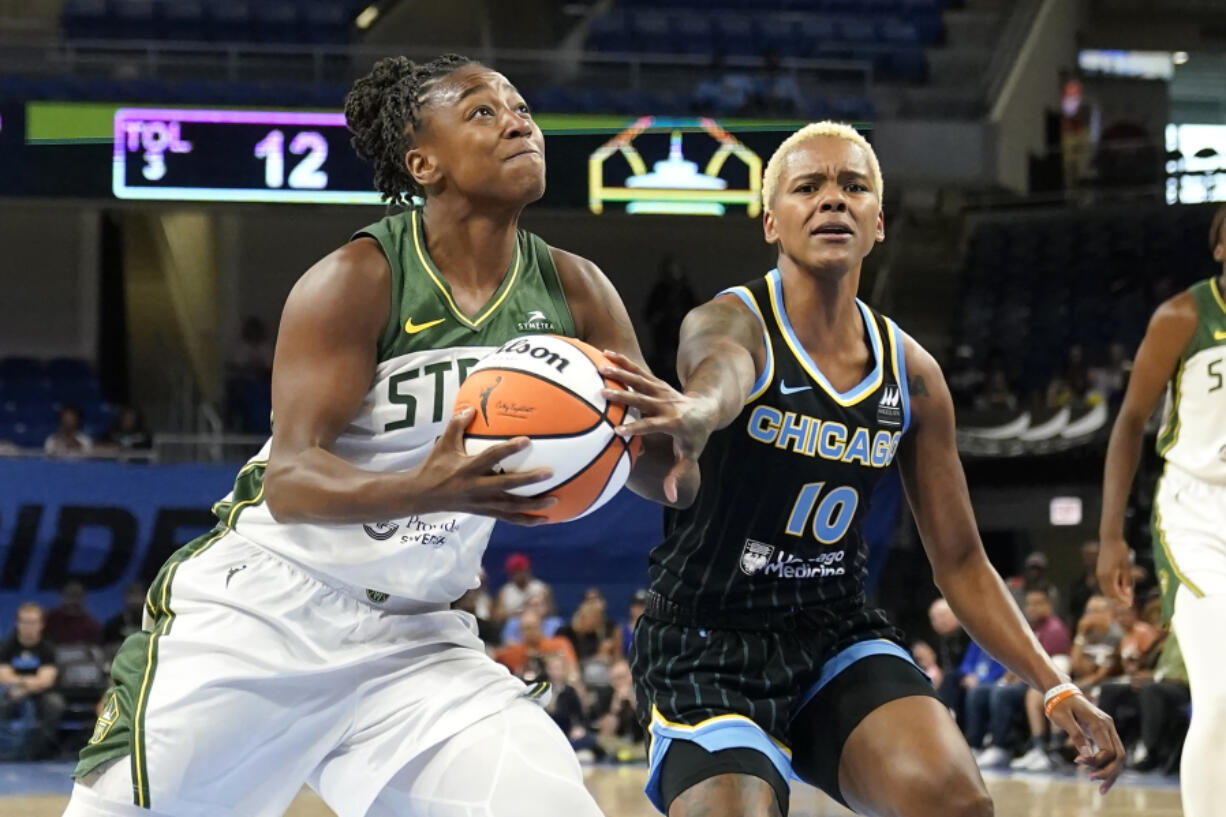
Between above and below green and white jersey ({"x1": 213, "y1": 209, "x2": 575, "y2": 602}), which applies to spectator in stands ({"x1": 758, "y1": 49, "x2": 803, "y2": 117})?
→ above

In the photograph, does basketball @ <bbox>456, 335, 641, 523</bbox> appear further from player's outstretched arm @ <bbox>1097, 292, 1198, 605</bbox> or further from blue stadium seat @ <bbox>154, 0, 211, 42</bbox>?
blue stadium seat @ <bbox>154, 0, 211, 42</bbox>

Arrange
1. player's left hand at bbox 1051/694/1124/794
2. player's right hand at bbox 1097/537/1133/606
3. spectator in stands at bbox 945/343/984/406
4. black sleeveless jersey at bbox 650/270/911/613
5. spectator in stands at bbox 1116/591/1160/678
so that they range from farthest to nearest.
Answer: spectator in stands at bbox 945/343/984/406, spectator in stands at bbox 1116/591/1160/678, player's right hand at bbox 1097/537/1133/606, black sleeveless jersey at bbox 650/270/911/613, player's left hand at bbox 1051/694/1124/794

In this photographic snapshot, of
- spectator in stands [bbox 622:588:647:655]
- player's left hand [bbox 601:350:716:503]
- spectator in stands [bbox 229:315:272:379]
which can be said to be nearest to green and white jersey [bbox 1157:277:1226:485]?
player's left hand [bbox 601:350:716:503]

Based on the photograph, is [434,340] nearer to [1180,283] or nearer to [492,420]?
[492,420]

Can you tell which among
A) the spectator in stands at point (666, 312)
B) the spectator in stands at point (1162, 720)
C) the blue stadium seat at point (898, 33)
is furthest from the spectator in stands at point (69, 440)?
the blue stadium seat at point (898, 33)

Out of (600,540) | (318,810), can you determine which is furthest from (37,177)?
(318,810)

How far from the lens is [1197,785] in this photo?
4.38 metres

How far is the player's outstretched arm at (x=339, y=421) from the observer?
2791mm

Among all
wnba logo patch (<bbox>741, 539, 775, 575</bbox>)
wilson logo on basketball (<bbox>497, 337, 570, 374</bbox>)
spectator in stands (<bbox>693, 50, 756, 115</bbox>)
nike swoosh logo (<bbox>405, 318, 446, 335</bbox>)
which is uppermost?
spectator in stands (<bbox>693, 50, 756, 115</bbox>)

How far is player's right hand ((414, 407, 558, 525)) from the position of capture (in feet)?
A: 9.00

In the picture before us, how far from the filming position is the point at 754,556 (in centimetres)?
372

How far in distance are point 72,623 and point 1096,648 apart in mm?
6927

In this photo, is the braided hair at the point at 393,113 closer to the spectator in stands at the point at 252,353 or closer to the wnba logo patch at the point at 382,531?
the wnba logo patch at the point at 382,531

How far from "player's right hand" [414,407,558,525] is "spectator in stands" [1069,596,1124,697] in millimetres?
8331
